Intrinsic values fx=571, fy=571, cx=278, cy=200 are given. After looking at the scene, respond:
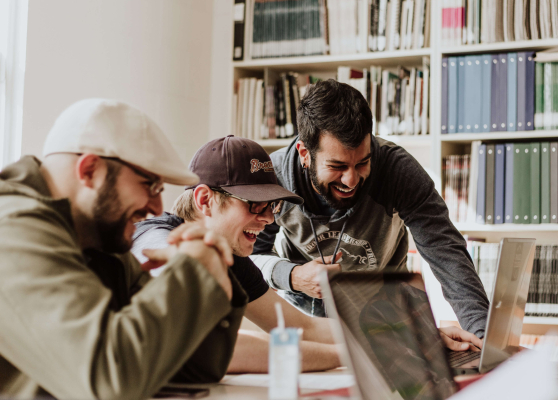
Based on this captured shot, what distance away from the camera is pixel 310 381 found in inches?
44.8

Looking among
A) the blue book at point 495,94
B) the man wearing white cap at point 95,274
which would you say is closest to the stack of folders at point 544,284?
the blue book at point 495,94

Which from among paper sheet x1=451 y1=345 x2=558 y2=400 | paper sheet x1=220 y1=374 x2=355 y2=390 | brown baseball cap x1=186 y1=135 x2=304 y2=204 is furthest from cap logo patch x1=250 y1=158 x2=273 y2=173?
paper sheet x1=451 y1=345 x2=558 y2=400

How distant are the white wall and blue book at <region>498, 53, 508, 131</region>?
4.95ft

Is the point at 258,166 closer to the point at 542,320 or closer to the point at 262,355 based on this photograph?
the point at 262,355

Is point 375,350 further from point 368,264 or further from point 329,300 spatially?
point 368,264

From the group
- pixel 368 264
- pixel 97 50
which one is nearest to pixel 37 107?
pixel 97 50

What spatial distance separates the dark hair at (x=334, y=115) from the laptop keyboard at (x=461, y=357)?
682 mm

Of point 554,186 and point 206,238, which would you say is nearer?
point 206,238

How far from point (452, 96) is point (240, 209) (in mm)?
1537

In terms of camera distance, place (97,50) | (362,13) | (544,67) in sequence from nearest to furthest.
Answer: (97,50), (544,67), (362,13)

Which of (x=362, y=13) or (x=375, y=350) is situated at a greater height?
(x=362, y=13)

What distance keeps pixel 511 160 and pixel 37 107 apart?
2006 mm

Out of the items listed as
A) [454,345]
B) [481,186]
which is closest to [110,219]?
[454,345]

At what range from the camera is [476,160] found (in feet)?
8.73
